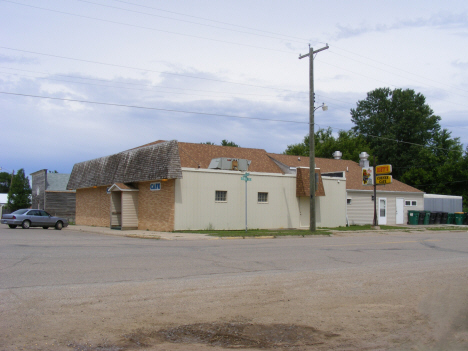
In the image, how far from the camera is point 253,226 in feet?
92.9

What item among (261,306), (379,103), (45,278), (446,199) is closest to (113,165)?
(45,278)

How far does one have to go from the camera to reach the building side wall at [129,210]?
28.6 m

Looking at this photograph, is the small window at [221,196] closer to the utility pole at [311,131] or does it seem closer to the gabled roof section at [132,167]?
the gabled roof section at [132,167]

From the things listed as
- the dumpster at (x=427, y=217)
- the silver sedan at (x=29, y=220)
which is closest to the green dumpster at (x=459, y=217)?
the dumpster at (x=427, y=217)

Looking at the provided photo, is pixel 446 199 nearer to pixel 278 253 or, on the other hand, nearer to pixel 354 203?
pixel 354 203

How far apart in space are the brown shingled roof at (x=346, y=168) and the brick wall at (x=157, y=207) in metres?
12.7

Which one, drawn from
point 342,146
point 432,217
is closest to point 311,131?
Result: point 432,217

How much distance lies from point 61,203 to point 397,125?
4688cm

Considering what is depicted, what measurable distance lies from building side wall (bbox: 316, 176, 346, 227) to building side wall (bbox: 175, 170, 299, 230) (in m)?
2.21

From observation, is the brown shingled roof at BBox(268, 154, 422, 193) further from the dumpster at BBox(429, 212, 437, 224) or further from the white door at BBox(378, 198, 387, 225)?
the dumpster at BBox(429, 212, 437, 224)

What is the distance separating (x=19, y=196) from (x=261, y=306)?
5871cm

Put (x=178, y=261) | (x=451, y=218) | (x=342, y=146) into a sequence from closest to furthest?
(x=178, y=261), (x=451, y=218), (x=342, y=146)

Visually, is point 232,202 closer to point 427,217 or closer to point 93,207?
point 93,207

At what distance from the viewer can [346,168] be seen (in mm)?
41938
